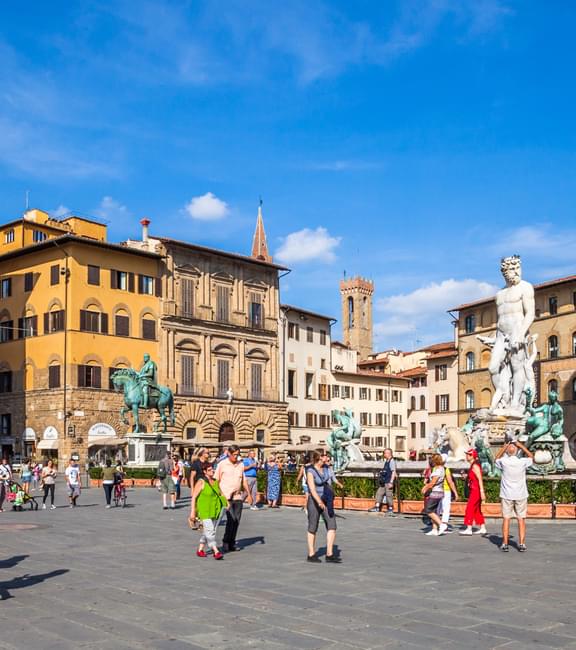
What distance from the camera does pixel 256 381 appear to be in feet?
218

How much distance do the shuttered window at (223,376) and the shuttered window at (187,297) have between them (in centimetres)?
451

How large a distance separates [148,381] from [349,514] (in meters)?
22.4

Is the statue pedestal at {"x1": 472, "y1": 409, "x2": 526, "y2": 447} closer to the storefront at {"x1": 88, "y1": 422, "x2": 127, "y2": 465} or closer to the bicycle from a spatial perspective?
the bicycle

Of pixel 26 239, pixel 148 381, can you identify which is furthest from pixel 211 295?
pixel 148 381

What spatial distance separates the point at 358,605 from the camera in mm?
9273

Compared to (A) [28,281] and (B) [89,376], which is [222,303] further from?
(A) [28,281]

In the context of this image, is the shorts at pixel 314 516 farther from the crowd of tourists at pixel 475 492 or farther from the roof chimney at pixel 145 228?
the roof chimney at pixel 145 228

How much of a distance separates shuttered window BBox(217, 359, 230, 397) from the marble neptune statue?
141 ft

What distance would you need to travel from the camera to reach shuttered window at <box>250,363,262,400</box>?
65.9 m

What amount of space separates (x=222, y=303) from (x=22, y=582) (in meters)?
53.8

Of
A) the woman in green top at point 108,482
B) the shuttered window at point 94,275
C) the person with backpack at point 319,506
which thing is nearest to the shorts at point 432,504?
the person with backpack at point 319,506

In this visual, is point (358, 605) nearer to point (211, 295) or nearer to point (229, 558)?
point (229, 558)

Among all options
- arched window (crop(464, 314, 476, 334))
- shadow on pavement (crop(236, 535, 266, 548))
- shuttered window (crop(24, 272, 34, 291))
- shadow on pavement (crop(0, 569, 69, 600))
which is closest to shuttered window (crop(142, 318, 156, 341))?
shuttered window (crop(24, 272, 34, 291))

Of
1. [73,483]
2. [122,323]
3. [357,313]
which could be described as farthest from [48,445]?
[357,313]
